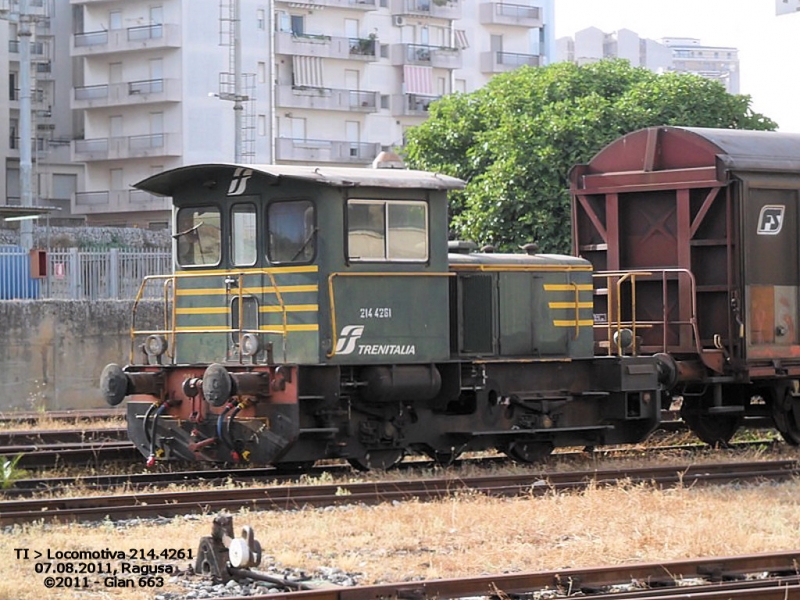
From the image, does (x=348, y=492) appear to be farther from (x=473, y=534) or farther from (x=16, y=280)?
(x=16, y=280)

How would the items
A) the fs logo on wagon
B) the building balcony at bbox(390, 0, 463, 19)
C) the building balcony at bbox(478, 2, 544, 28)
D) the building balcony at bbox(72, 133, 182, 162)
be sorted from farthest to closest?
the building balcony at bbox(478, 2, 544, 28), the building balcony at bbox(390, 0, 463, 19), the building balcony at bbox(72, 133, 182, 162), the fs logo on wagon

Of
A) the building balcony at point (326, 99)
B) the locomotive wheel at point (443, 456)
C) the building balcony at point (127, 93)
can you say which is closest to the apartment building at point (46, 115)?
the building balcony at point (127, 93)

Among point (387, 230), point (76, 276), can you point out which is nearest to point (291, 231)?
point (387, 230)

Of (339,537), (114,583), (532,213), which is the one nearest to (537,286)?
(339,537)

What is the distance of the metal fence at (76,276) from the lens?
87.5ft

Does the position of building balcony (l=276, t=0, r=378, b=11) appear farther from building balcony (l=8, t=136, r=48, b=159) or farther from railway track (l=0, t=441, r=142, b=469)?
railway track (l=0, t=441, r=142, b=469)

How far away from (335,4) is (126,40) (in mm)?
9679

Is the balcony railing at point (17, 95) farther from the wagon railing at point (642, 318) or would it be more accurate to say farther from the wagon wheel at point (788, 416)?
the wagon wheel at point (788, 416)

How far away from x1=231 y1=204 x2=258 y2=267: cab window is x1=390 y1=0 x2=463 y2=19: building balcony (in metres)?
49.8

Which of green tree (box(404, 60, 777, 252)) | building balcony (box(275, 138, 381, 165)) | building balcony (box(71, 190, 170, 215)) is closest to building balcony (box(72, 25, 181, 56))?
building balcony (box(71, 190, 170, 215))

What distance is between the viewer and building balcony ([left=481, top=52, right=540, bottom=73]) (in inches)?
2753

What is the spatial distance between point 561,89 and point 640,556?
93.1 ft

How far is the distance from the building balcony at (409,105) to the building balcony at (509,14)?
326 inches

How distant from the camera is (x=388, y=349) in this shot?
15.2 m
